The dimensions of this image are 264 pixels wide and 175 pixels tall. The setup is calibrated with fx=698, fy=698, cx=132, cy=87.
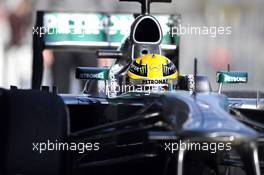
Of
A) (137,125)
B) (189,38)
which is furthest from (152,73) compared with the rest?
(189,38)

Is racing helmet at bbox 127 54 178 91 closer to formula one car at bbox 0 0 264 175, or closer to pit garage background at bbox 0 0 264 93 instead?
formula one car at bbox 0 0 264 175

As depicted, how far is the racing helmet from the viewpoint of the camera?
511 centimetres

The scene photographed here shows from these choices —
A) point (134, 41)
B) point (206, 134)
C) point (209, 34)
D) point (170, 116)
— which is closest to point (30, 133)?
point (170, 116)

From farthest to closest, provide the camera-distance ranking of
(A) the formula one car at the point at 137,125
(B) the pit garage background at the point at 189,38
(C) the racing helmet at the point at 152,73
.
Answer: (B) the pit garage background at the point at 189,38
(C) the racing helmet at the point at 152,73
(A) the formula one car at the point at 137,125

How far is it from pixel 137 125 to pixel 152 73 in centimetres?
98

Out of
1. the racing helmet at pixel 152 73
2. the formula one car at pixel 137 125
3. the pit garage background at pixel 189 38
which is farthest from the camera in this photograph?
the pit garage background at pixel 189 38

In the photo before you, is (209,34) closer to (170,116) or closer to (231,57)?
(231,57)

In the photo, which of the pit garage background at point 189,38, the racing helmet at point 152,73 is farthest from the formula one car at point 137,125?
the pit garage background at point 189,38

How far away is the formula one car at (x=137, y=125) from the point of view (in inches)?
148

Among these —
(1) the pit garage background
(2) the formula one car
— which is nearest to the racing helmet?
(2) the formula one car

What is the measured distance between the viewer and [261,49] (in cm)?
1254

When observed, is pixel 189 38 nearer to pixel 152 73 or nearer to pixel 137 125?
pixel 152 73

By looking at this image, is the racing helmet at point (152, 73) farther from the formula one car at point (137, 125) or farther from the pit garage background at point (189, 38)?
the pit garage background at point (189, 38)

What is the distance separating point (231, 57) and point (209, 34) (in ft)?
1.86
